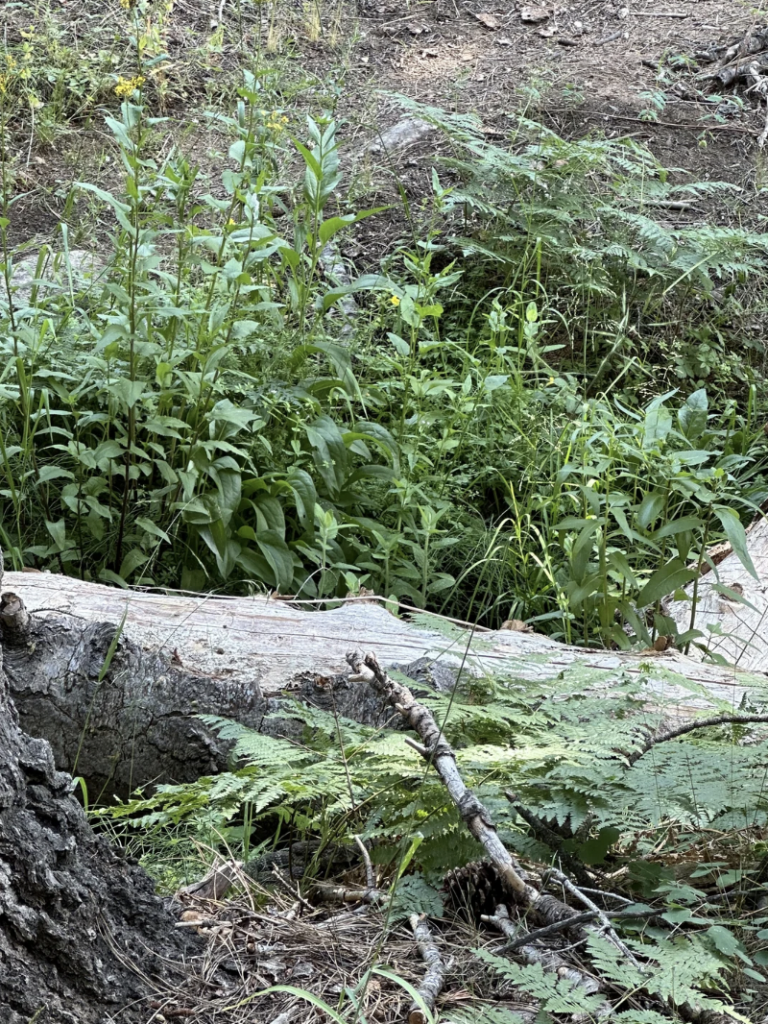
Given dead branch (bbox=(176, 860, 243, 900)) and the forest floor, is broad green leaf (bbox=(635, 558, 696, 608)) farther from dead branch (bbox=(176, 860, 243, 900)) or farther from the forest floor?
the forest floor

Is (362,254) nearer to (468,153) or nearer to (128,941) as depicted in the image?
(468,153)

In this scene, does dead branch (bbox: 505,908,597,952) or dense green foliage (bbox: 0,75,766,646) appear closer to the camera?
dead branch (bbox: 505,908,597,952)

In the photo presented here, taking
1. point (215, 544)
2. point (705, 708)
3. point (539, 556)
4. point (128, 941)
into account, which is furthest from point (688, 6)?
point (128, 941)

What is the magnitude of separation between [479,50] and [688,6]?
1.92 metres

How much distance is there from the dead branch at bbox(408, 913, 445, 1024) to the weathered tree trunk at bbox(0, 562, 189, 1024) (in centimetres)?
38

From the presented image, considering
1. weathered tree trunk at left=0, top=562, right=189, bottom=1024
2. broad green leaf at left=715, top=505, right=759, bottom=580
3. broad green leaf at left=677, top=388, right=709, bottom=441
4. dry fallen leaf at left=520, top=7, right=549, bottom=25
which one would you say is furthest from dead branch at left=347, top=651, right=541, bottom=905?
dry fallen leaf at left=520, top=7, right=549, bottom=25

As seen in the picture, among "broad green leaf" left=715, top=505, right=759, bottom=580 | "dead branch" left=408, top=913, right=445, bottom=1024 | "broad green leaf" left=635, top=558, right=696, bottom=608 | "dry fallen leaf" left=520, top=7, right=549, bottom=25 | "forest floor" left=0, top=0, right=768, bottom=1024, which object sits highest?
"dry fallen leaf" left=520, top=7, right=549, bottom=25

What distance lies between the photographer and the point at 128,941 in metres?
1.53

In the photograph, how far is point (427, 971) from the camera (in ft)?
4.95

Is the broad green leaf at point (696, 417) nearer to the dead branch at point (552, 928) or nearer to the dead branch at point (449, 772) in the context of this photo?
the dead branch at point (449, 772)

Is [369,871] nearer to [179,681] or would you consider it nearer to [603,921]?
[603,921]

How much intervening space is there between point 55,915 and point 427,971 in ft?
1.79

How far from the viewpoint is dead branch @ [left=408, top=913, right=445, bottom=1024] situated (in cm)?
140

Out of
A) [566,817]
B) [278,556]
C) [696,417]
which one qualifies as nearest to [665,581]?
[696,417]
